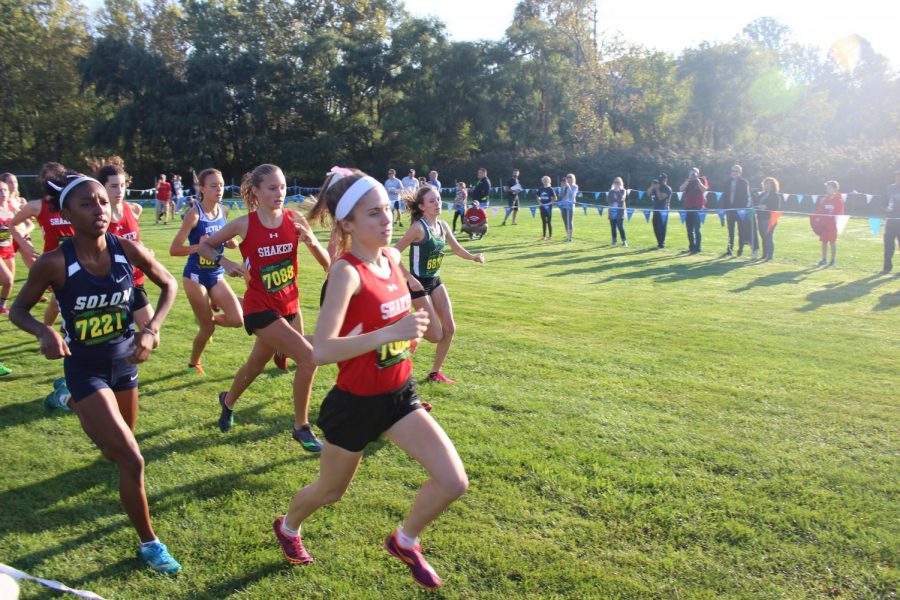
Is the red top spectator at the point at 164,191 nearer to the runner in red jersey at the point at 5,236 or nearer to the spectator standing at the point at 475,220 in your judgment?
the spectator standing at the point at 475,220

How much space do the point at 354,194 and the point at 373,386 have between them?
3.17 feet

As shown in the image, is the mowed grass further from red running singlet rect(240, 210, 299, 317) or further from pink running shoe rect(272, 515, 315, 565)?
red running singlet rect(240, 210, 299, 317)

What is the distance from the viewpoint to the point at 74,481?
4.84 meters

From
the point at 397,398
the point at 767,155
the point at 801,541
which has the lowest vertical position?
the point at 801,541

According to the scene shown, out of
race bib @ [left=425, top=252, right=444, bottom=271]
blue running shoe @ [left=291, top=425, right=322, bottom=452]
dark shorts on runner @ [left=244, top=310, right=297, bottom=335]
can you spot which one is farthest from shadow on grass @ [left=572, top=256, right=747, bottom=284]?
dark shorts on runner @ [left=244, top=310, right=297, bottom=335]

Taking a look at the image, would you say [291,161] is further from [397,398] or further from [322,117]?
[397,398]

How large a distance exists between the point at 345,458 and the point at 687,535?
2193 mm

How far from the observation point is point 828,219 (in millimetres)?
15023

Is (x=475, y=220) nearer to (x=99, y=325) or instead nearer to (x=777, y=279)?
(x=777, y=279)

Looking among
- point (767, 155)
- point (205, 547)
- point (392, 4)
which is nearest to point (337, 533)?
point (205, 547)

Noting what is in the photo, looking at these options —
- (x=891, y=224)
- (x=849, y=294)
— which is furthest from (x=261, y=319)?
(x=891, y=224)

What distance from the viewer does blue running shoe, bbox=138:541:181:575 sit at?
3744mm

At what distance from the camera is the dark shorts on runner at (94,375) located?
148 inches

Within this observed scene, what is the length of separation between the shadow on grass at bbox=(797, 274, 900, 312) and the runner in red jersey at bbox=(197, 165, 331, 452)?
8678mm
